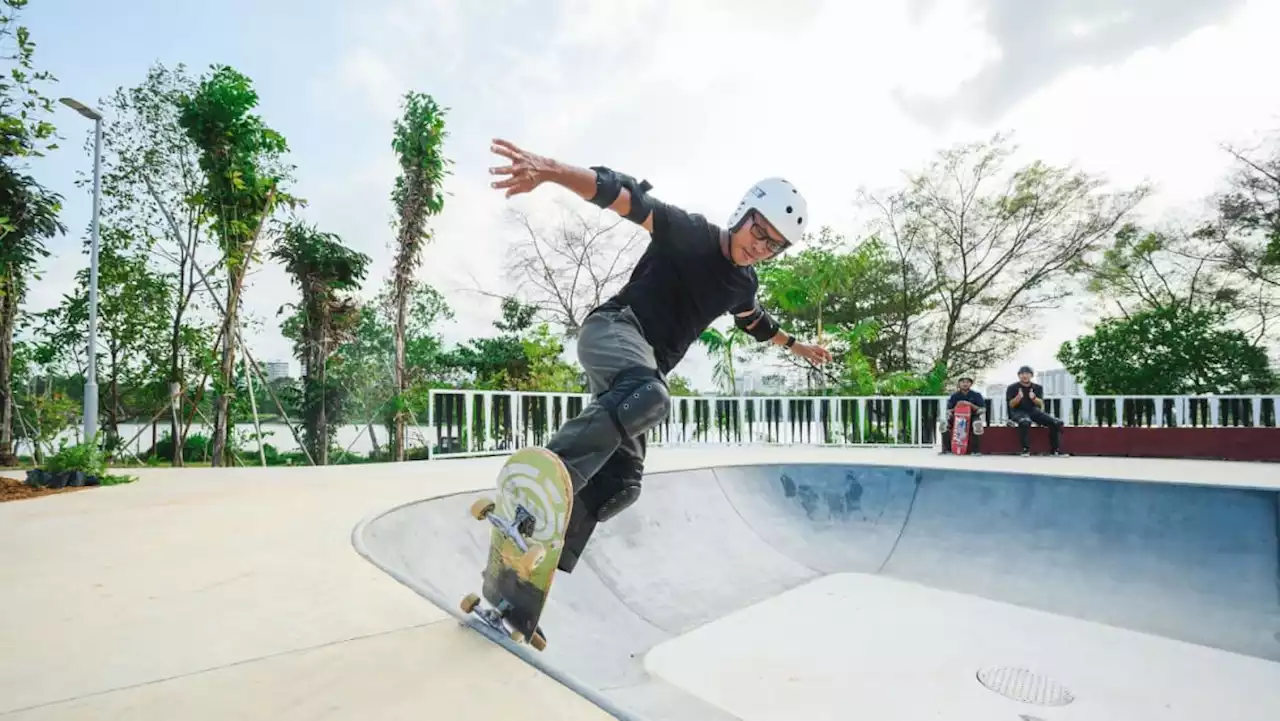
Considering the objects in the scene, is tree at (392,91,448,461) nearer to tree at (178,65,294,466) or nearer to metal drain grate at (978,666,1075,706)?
tree at (178,65,294,466)

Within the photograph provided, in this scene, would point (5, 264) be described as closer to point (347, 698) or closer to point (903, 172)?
point (347, 698)

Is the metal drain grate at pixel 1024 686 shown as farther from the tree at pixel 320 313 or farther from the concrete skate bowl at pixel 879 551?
the tree at pixel 320 313

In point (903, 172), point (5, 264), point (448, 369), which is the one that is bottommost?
point (448, 369)

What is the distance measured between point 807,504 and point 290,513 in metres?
4.35

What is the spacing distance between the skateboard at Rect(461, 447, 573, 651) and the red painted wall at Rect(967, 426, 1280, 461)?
30.9 ft

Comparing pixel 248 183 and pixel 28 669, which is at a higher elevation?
pixel 248 183

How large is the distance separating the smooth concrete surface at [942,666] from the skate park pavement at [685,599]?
17 mm

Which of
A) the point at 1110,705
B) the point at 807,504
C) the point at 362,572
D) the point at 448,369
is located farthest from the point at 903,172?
the point at 362,572

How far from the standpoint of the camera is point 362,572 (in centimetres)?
219

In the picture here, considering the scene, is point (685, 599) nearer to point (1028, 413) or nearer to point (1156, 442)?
point (1028, 413)

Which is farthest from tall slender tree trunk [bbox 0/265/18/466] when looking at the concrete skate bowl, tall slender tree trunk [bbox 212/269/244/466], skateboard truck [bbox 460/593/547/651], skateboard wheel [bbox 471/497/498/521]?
Answer: skateboard truck [bbox 460/593/547/651]

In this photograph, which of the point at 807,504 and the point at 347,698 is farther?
the point at 807,504

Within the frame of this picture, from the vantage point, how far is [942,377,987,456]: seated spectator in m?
9.12

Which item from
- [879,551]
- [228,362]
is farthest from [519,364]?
[879,551]
